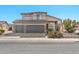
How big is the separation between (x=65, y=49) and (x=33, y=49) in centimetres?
93

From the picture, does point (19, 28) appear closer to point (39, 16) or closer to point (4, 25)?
point (4, 25)

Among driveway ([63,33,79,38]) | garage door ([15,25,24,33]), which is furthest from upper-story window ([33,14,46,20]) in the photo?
driveway ([63,33,79,38])

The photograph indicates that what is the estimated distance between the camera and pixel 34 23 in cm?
573

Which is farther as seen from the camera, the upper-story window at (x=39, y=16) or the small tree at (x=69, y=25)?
the upper-story window at (x=39, y=16)

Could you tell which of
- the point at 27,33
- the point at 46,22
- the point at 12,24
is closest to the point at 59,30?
the point at 46,22

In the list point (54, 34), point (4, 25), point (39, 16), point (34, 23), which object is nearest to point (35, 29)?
point (34, 23)

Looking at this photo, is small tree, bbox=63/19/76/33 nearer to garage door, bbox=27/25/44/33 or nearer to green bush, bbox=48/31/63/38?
green bush, bbox=48/31/63/38

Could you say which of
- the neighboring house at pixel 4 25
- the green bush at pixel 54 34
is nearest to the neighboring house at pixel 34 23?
the green bush at pixel 54 34

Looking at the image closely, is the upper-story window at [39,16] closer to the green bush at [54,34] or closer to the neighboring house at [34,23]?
the neighboring house at [34,23]

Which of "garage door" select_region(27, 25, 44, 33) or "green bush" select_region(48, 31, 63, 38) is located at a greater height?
"garage door" select_region(27, 25, 44, 33)

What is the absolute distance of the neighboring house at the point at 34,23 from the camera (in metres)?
5.51

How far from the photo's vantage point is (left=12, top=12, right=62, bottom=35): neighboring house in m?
5.51
